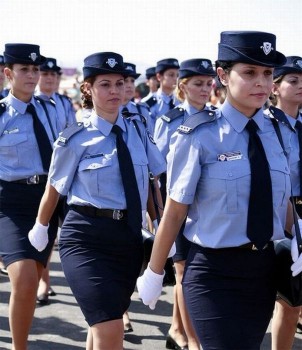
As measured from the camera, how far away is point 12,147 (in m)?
5.68

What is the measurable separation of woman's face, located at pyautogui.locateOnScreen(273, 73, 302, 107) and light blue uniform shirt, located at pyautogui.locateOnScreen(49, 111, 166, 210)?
1.52 meters

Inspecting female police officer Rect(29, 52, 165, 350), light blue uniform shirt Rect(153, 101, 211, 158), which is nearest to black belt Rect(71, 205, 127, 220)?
female police officer Rect(29, 52, 165, 350)

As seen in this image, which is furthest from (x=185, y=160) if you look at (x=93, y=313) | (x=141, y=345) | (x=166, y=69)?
(x=166, y=69)

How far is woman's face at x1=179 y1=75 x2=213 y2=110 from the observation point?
6609 mm

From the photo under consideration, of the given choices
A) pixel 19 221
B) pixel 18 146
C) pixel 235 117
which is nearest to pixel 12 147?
pixel 18 146

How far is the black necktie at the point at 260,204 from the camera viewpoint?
11.2 ft

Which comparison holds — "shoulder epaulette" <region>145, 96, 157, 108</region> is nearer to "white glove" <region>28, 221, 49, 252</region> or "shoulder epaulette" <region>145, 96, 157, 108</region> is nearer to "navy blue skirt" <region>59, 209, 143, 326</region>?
"white glove" <region>28, 221, 49, 252</region>

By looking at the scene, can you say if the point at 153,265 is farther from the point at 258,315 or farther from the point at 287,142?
the point at 287,142

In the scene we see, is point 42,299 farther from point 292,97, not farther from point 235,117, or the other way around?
point 235,117

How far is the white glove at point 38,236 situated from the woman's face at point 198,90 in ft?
7.26

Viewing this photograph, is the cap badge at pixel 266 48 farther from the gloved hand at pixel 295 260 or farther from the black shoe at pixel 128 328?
the black shoe at pixel 128 328

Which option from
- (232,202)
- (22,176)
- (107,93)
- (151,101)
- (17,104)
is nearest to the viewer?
(232,202)

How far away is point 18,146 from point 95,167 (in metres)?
1.42

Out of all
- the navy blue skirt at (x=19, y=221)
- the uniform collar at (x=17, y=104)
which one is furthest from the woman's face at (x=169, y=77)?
the navy blue skirt at (x=19, y=221)
